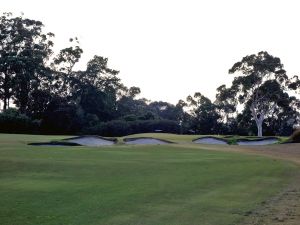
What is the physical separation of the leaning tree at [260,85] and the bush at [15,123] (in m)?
31.1

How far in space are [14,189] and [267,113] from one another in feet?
207

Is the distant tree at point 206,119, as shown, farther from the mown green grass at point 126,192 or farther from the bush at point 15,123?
the mown green grass at point 126,192

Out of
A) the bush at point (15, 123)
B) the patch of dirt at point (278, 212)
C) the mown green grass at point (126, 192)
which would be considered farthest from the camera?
the bush at point (15, 123)

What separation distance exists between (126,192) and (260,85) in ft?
201

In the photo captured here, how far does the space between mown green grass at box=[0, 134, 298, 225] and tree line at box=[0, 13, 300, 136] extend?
141 ft

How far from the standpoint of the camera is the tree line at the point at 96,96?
2559 inches

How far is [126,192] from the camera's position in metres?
11.2

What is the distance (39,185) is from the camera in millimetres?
12125

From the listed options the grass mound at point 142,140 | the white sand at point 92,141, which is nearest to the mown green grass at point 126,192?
the white sand at point 92,141

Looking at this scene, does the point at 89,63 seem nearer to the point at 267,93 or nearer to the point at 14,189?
the point at 267,93

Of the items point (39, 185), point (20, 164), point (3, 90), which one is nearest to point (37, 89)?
Result: point (3, 90)

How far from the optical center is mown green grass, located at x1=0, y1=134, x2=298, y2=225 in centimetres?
848

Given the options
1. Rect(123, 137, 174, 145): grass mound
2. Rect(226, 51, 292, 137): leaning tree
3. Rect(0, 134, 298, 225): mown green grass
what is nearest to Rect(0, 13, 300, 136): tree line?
Rect(226, 51, 292, 137): leaning tree

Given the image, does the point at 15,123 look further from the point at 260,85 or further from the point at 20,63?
the point at 260,85
